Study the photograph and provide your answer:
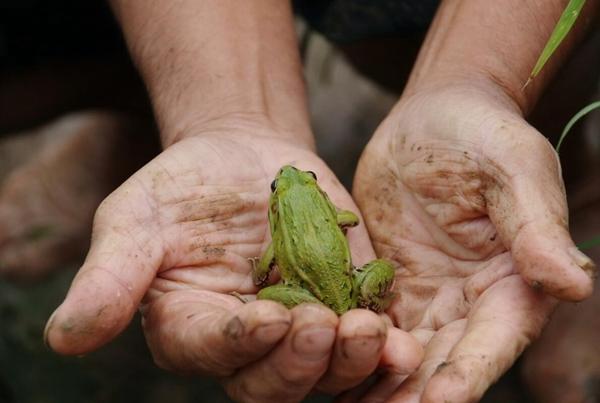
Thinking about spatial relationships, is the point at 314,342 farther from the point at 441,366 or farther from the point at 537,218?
the point at 537,218

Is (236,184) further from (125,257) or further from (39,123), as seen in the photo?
(39,123)

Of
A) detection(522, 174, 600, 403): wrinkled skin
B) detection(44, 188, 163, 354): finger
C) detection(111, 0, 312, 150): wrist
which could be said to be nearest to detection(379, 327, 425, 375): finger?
detection(44, 188, 163, 354): finger

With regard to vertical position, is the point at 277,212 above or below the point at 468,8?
below

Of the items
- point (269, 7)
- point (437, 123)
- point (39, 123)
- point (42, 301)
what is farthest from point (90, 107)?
point (437, 123)

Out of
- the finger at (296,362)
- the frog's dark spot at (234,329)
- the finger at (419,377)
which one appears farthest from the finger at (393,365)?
the frog's dark spot at (234,329)

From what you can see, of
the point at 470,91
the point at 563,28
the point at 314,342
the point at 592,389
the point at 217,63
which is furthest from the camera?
the point at 217,63

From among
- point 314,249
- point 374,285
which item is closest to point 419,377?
point 374,285
